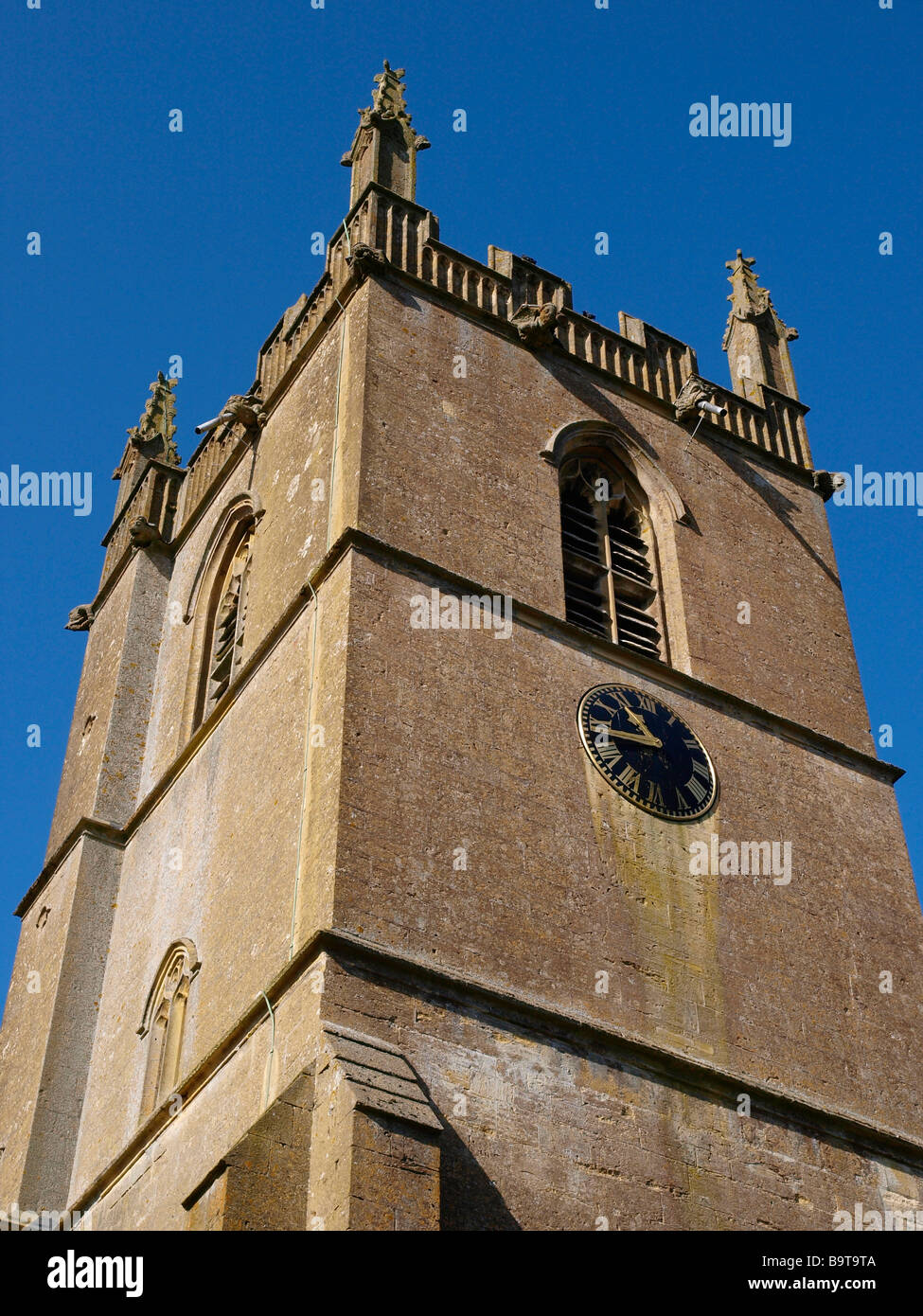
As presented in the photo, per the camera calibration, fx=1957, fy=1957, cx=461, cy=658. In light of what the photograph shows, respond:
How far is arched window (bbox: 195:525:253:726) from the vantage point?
21.1 metres

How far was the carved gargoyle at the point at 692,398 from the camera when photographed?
22.5 meters

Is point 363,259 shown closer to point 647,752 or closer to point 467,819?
point 647,752

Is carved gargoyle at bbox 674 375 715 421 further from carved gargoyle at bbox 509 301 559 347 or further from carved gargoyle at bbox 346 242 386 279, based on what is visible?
carved gargoyle at bbox 346 242 386 279

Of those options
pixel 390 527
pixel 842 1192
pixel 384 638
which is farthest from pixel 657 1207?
pixel 390 527

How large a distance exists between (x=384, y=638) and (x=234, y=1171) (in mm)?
5595

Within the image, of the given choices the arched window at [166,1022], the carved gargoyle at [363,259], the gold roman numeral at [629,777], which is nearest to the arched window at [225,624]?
the carved gargoyle at [363,259]

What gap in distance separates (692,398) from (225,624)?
5.94m

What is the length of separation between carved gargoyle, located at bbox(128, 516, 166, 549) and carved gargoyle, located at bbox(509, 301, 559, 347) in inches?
227

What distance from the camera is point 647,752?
59.8 feet

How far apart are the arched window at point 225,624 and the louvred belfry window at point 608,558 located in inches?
140

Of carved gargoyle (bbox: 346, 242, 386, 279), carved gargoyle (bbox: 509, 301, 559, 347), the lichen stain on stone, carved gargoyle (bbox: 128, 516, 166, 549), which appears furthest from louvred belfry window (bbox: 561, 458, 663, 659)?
carved gargoyle (bbox: 128, 516, 166, 549)

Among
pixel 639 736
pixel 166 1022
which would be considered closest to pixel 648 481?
pixel 639 736
